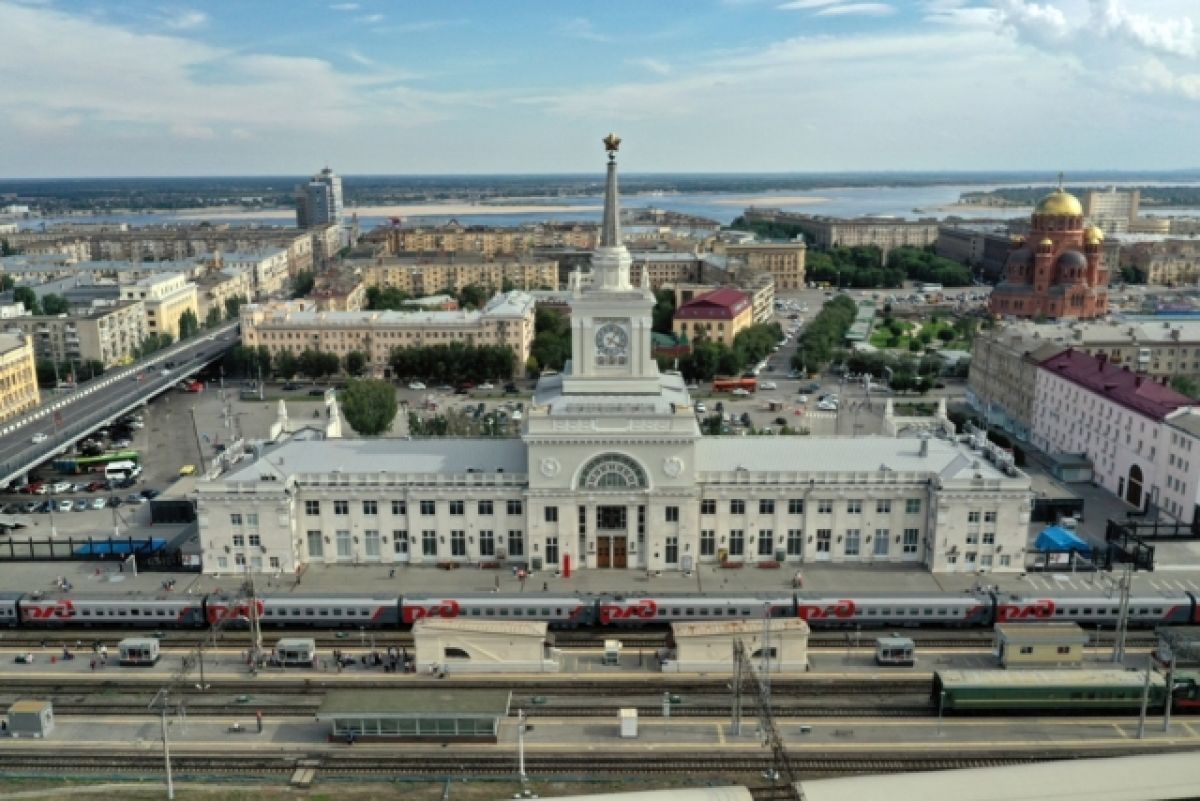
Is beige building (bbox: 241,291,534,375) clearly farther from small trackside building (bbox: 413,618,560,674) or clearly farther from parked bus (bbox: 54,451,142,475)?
small trackside building (bbox: 413,618,560,674)

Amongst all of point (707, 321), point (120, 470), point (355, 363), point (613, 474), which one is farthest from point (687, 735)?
point (707, 321)

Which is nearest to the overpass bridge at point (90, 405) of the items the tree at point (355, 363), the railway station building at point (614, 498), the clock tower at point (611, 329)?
the tree at point (355, 363)

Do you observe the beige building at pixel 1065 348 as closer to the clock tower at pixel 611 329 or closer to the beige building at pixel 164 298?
the clock tower at pixel 611 329

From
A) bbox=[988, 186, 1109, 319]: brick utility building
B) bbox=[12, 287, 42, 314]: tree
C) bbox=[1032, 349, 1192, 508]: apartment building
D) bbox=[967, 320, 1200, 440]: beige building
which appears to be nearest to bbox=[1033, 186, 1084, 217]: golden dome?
bbox=[988, 186, 1109, 319]: brick utility building

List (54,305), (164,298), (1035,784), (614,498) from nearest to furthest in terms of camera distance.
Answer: (1035,784), (614,498), (164,298), (54,305)

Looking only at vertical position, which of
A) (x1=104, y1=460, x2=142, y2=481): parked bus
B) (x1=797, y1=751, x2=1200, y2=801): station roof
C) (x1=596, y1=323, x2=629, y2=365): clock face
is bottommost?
(x1=104, y1=460, x2=142, y2=481): parked bus

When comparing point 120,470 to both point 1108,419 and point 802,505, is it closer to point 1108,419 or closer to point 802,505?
Answer: point 802,505
